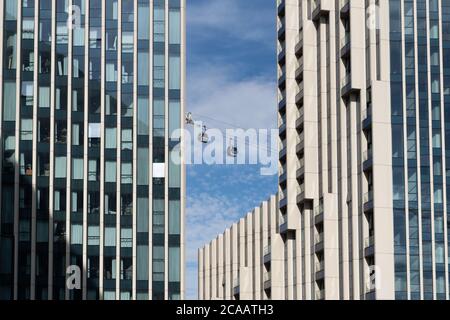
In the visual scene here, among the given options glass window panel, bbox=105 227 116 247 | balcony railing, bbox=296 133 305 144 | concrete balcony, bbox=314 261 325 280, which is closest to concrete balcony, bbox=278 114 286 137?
balcony railing, bbox=296 133 305 144

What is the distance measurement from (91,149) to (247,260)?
46.2 metres

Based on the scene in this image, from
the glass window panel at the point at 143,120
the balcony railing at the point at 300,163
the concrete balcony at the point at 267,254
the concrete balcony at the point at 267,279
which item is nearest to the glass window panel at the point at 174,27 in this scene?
the glass window panel at the point at 143,120

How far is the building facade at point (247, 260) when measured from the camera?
123 meters

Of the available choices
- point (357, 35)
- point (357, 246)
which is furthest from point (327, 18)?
point (357, 246)

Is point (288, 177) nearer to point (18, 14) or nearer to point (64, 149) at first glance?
point (64, 149)

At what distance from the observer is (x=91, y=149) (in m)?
108

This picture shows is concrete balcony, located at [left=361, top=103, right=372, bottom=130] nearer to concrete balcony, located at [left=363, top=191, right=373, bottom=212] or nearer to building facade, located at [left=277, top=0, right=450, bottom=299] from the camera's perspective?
building facade, located at [left=277, top=0, right=450, bottom=299]

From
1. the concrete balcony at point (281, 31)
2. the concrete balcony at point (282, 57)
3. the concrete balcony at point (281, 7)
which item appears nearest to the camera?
the concrete balcony at point (282, 57)

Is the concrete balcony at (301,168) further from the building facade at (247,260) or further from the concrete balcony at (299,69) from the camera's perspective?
the concrete balcony at (299,69)

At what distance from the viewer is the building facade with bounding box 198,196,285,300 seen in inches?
4825

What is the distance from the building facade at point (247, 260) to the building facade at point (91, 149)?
2140 cm

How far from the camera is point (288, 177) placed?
389 ft

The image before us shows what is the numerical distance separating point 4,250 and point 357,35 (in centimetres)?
4476

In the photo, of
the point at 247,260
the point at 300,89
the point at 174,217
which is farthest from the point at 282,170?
the point at 247,260
